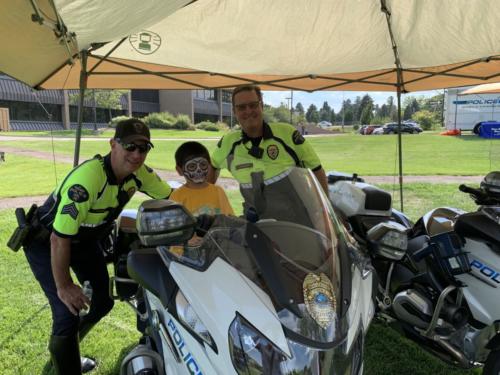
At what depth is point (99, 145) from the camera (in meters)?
24.5

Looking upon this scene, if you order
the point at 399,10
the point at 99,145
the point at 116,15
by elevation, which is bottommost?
the point at 99,145

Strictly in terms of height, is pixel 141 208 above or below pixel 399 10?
below

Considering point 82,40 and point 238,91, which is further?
point 238,91

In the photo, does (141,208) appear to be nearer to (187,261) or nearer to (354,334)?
(187,261)

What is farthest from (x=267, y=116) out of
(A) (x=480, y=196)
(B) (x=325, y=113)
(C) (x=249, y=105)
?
(B) (x=325, y=113)

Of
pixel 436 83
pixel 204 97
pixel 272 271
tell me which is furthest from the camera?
pixel 204 97

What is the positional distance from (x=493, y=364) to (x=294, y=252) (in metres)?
1.93

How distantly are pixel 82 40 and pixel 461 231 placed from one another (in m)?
2.77

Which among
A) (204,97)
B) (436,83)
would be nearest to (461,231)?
(436,83)

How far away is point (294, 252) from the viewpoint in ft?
5.24

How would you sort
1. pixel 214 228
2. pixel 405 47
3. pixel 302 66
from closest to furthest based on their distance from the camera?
1. pixel 214 228
2. pixel 405 47
3. pixel 302 66

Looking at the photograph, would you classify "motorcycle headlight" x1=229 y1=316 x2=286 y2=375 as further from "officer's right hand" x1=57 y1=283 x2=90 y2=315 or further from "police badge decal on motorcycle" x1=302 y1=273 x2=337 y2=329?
"officer's right hand" x1=57 y1=283 x2=90 y2=315

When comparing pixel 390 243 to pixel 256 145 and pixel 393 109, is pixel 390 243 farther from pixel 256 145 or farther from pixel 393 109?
pixel 393 109

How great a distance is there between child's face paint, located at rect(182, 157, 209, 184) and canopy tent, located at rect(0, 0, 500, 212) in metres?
0.93
